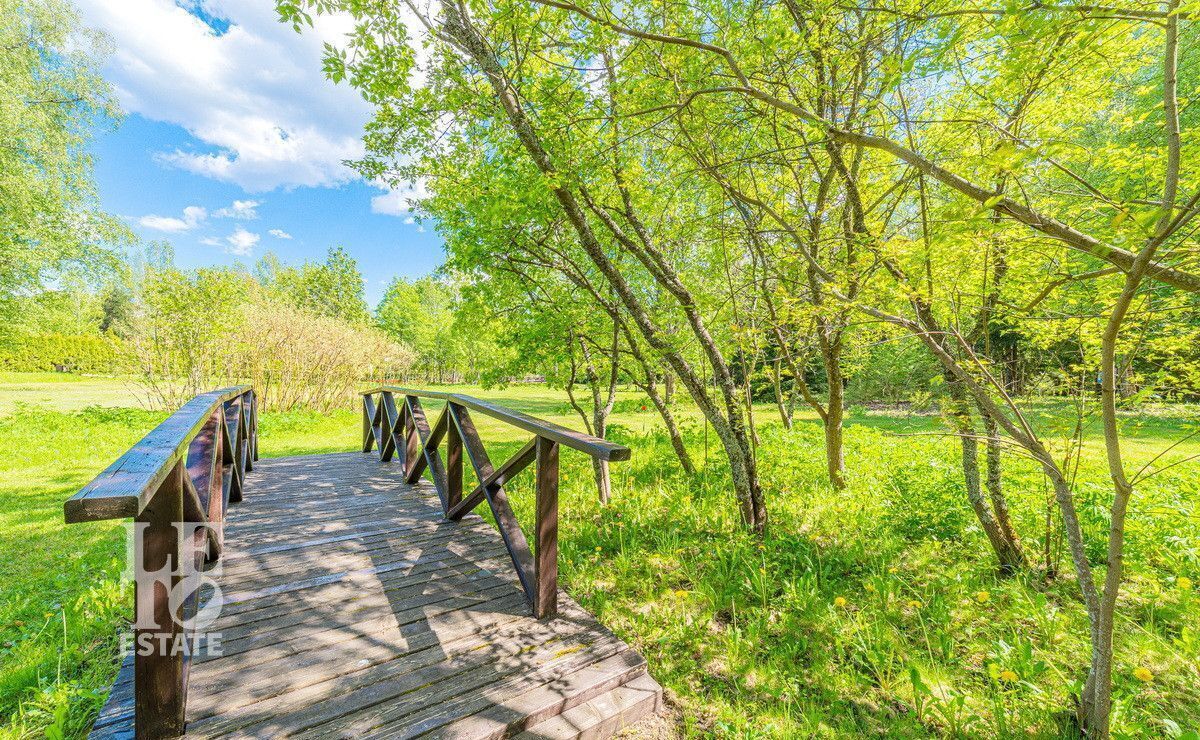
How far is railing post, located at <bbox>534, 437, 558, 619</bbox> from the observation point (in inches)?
90.6

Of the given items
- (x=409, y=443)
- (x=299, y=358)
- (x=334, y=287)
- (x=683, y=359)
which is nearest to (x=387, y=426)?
(x=409, y=443)

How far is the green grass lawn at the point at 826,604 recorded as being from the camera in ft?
6.44

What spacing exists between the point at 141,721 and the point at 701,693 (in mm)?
2220

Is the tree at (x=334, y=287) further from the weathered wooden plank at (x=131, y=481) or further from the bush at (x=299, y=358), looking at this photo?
the weathered wooden plank at (x=131, y=481)

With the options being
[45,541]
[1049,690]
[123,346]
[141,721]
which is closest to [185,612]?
→ [141,721]

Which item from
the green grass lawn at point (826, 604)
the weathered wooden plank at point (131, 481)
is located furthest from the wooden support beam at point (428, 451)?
the weathered wooden plank at point (131, 481)

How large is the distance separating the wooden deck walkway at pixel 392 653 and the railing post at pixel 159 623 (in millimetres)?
147

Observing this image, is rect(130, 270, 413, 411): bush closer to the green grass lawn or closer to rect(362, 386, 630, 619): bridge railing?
the green grass lawn

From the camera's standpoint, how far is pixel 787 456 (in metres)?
5.43

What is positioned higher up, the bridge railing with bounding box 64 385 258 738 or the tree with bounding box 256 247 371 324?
the tree with bounding box 256 247 371 324

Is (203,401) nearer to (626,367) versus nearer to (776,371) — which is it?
(626,367)

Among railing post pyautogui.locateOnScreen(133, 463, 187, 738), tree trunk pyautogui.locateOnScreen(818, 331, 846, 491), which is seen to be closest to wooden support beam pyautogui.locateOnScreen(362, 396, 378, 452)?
railing post pyautogui.locateOnScreen(133, 463, 187, 738)

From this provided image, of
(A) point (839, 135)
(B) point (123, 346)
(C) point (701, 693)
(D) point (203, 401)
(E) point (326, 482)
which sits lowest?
(C) point (701, 693)

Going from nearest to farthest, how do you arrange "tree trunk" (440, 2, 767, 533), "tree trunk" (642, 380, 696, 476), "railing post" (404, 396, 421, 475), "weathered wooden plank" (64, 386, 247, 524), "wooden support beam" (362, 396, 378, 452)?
1. "weathered wooden plank" (64, 386, 247, 524)
2. "tree trunk" (440, 2, 767, 533)
3. "railing post" (404, 396, 421, 475)
4. "tree trunk" (642, 380, 696, 476)
5. "wooden support beam" (362, 396, 378, 452)
